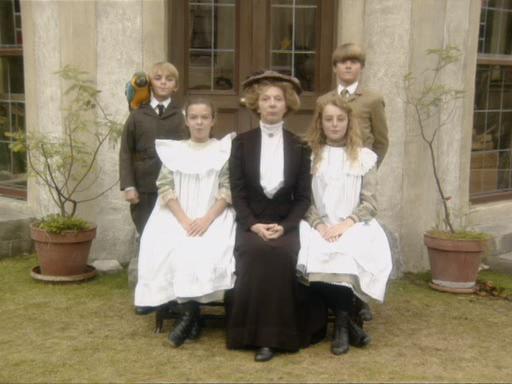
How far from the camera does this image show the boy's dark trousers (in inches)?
202

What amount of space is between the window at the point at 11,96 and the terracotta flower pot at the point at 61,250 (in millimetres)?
1520

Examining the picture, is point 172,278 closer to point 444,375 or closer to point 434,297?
point 444,375

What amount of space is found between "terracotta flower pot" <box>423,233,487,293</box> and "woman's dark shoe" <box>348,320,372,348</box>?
1.51 m

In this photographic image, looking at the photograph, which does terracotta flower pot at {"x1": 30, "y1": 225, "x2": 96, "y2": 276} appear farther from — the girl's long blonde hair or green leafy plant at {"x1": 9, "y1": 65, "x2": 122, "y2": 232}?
the girl's long blonde hair

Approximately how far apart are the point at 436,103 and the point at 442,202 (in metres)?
0.88

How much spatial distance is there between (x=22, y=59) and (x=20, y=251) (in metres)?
1.77

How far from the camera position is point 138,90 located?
5.04 metres

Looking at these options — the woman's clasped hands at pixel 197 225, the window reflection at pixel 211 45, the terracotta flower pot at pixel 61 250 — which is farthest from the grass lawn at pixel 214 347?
the window reflection at pixel 211 45

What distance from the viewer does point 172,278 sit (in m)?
4.39

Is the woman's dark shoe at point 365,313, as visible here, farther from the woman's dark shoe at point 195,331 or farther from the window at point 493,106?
the window at point 493,106

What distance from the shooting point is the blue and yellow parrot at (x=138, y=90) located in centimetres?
498

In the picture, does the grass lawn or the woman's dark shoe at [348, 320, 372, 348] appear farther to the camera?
the woman's dark shoe at [348, 320, 372, 348]

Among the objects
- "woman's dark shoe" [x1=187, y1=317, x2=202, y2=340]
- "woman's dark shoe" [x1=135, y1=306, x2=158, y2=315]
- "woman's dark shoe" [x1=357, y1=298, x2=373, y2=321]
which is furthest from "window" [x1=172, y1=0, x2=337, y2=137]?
"woman's dark shoe" [x1=187, y1=317, x2=202, y2=340]

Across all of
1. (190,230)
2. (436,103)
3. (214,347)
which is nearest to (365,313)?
(214,347)
